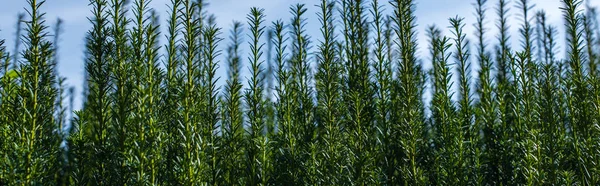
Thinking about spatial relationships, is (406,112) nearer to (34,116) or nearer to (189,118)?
(189,118)

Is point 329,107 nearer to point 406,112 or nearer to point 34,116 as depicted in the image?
point 406,112

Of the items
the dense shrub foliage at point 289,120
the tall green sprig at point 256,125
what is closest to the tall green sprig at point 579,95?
the dense shrub foliage at point 289,120

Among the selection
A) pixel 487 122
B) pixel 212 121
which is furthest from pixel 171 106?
pixel 487 122

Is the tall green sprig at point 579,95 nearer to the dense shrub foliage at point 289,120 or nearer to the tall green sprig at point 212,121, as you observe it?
the dense shrub foliage at point 289,120

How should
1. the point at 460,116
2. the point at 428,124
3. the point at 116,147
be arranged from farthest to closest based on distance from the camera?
A: the point at 428,124
the point at 460,116
the point at 116,147

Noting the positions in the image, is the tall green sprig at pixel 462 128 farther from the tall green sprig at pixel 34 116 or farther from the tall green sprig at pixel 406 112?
the tall green sprig at pixel 34 116

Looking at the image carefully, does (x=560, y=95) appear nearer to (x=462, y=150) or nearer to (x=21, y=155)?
(x=462, y=150)

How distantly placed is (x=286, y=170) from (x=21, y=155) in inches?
48.5

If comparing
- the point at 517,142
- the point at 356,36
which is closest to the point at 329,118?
the point at 356,36

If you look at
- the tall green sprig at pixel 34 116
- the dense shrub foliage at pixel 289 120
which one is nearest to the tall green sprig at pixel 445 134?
the dense shrub foliage at pixel 289 120

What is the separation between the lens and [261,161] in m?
3.05

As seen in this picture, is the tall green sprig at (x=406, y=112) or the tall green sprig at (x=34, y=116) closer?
the tall green sprig at (x=34, y=116)

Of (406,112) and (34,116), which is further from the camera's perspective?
(406,112)

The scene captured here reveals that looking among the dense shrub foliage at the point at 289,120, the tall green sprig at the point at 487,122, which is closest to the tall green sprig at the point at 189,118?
the dense shrub foliage at the point at 289,120
